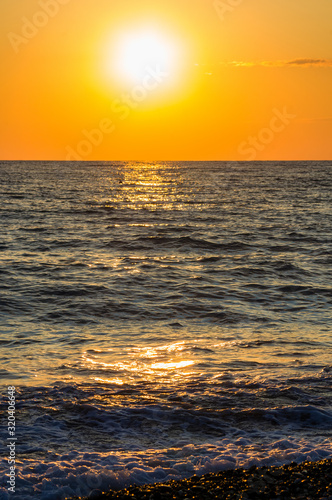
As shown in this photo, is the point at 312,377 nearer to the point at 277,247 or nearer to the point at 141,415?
the point at 141,415

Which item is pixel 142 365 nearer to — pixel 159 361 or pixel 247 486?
pixel 159 361

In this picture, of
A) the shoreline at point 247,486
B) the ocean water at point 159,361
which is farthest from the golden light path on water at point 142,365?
the shoreline at point 247,486

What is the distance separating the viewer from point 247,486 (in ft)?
19.5

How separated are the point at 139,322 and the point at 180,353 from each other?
9.68 feet

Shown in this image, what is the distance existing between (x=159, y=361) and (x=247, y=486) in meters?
4.73

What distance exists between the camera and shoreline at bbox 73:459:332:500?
5750mm

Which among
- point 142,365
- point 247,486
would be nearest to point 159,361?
point 142,365

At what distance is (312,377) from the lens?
31.6 ft

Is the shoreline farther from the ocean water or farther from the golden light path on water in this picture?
the golden light path on water

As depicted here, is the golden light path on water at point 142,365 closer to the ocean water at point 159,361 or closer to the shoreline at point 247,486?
the ocean water at point 159,361

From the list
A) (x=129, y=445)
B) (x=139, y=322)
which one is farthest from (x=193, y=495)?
(x=139, y=322)

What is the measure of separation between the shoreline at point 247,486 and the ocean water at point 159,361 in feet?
0.74

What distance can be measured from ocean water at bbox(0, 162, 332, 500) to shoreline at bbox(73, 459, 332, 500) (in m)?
0.23

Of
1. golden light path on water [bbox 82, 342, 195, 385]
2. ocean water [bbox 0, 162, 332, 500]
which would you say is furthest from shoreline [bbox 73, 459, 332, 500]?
golden light path on water [bbox 82, 342, 195, 385]
